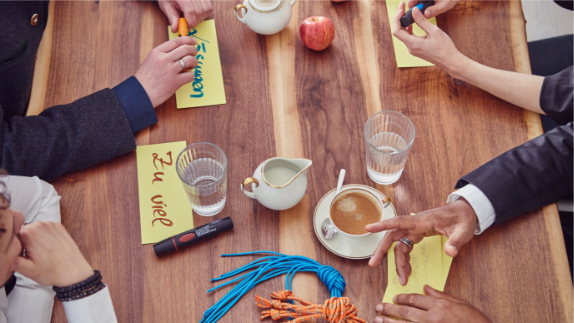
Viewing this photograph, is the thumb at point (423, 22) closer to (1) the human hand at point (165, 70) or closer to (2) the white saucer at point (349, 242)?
(2) the white saucer at point (349, 242)

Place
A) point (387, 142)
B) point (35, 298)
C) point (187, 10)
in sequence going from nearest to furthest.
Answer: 1. point (35, 298)
2. point (387, 142)
3. point (187, 10)

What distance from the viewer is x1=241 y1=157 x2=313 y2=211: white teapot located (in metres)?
0.83

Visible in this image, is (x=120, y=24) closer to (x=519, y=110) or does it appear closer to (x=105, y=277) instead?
(x=105, y=277)

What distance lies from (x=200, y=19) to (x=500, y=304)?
1.04 meters

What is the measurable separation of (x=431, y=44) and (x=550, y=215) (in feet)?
1.66

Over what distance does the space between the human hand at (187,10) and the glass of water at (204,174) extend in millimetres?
422

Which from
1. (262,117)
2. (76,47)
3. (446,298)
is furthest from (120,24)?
(446,298)

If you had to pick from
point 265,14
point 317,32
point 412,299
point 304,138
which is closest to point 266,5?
point 265,14

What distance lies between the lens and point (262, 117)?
1.03m

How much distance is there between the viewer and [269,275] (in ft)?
2.77

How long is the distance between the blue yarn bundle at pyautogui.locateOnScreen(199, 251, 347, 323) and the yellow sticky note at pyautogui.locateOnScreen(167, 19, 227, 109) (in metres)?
0.42

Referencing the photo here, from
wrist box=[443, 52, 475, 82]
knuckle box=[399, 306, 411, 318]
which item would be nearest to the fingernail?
wrist box=[443, 52, 475, 82]

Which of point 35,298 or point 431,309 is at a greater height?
point 35,298

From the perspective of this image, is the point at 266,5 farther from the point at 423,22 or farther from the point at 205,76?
the point at 423,22
